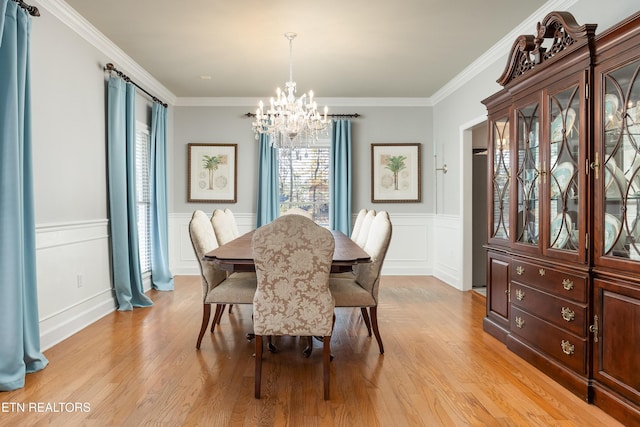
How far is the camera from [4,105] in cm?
264

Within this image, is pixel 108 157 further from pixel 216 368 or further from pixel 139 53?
pixel 216 368

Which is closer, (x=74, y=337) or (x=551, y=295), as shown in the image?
(x=551, y=295)

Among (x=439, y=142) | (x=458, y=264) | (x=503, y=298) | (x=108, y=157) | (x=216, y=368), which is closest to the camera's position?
(x=216, y=368)

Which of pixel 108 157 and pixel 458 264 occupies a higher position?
pixel 108 157

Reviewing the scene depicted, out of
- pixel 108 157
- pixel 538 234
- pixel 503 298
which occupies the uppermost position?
pixel 108 157

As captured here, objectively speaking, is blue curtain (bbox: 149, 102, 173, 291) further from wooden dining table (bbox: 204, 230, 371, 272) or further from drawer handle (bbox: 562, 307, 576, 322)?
drawer handle (bbox: 562, 307, 576, 322)

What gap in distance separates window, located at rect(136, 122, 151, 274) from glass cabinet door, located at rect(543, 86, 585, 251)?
4576mm

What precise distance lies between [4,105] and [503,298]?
371cm

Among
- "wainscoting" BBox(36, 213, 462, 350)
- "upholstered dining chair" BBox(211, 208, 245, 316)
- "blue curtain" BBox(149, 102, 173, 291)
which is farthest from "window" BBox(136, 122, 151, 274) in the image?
"upholstered dining chair" BBox(211, 208, 245, 316)

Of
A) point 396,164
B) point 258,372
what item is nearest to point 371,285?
point 258,372

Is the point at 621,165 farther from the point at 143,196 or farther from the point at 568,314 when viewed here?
the point at 143,196

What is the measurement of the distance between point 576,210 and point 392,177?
4.18 metres

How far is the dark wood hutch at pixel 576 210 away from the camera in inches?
85.2

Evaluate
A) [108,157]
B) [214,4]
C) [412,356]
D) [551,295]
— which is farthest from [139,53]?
[551,295]
